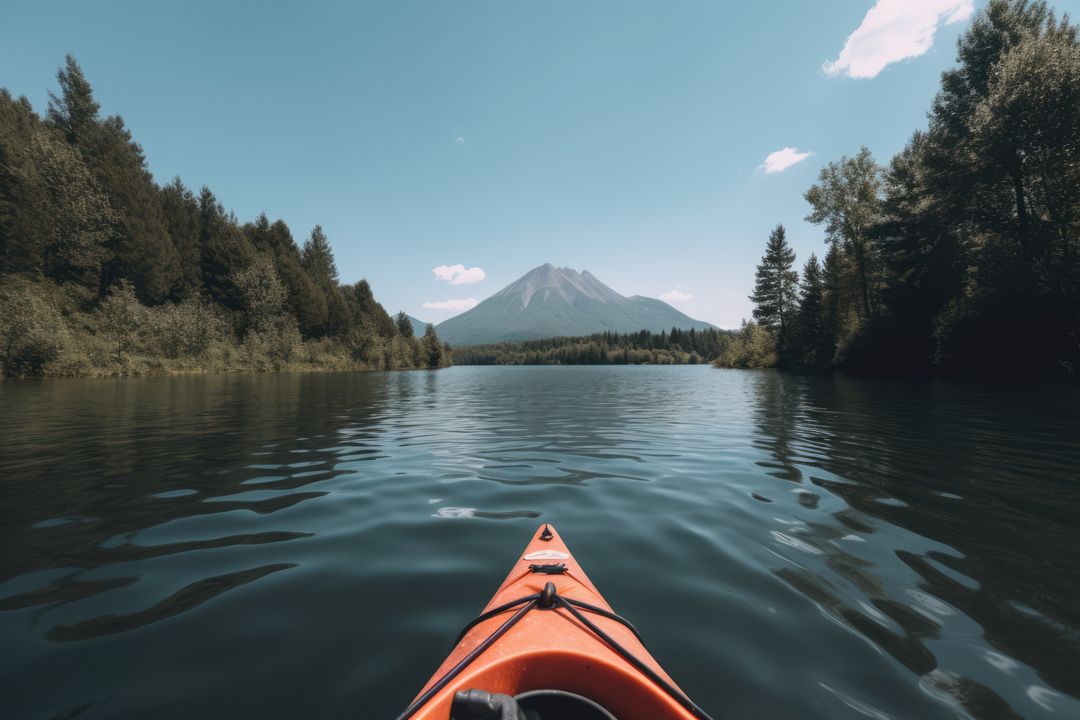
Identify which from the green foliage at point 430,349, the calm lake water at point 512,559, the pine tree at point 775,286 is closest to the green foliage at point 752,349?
the pine tree at point 775,286

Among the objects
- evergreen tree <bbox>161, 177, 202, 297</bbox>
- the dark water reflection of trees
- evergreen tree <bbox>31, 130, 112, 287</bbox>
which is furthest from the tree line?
the dark water reflection of trees

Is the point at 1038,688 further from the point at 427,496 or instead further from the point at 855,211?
the point at 855,211

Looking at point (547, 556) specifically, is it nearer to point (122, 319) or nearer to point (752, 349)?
point (122, 319)

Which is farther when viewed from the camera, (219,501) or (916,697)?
(219,501)

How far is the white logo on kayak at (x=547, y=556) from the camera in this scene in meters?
3.49

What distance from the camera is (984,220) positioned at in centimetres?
2564

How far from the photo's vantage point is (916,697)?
245 centimetres

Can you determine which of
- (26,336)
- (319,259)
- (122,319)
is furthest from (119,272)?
(319,259)

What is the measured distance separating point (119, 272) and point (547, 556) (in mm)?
58321

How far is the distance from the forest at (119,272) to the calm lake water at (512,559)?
1334 inches

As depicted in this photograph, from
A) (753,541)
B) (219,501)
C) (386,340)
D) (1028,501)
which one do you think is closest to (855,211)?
(1028,501)

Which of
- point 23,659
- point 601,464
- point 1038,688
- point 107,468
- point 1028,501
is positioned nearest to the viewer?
point 1038,688

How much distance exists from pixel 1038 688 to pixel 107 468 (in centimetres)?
1188

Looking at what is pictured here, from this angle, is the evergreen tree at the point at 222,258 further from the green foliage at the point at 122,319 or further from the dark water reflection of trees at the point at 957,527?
the dark water reflection of trees at the point at 957,527
